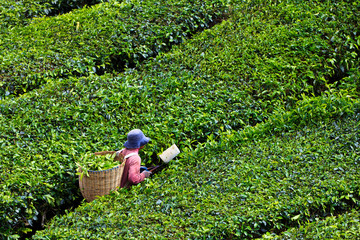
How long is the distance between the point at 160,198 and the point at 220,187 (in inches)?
28.4

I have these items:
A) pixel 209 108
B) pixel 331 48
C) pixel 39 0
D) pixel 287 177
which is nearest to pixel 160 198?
pixel 287 177

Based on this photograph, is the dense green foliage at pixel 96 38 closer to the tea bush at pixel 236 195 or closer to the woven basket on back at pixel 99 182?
the woven basket on back at pixel 99 182

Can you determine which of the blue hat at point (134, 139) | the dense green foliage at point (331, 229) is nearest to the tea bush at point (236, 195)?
the dense green foliage at point (331, 229)

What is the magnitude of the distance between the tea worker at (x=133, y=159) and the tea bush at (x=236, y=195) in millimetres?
142

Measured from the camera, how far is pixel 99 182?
590 centimetres

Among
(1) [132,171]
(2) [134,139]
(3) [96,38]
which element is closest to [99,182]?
(1) [132,171]

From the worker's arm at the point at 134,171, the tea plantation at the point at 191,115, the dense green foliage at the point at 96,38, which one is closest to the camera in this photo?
the tea plantation at the point at 191,115

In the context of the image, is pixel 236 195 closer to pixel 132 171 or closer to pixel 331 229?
pixel 331 229

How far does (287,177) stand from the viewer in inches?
226

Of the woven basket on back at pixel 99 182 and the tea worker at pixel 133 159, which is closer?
the woven basket on back at pixel 99 182

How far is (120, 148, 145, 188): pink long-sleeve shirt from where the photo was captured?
611cm

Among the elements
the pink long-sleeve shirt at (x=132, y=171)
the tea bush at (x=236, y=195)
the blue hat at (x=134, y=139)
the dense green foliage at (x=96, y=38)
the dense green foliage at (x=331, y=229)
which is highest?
the dense green foliage at (x=96, y=38)

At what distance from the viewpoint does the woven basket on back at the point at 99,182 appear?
5860 mm

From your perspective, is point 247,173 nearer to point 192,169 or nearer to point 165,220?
point 192,169
